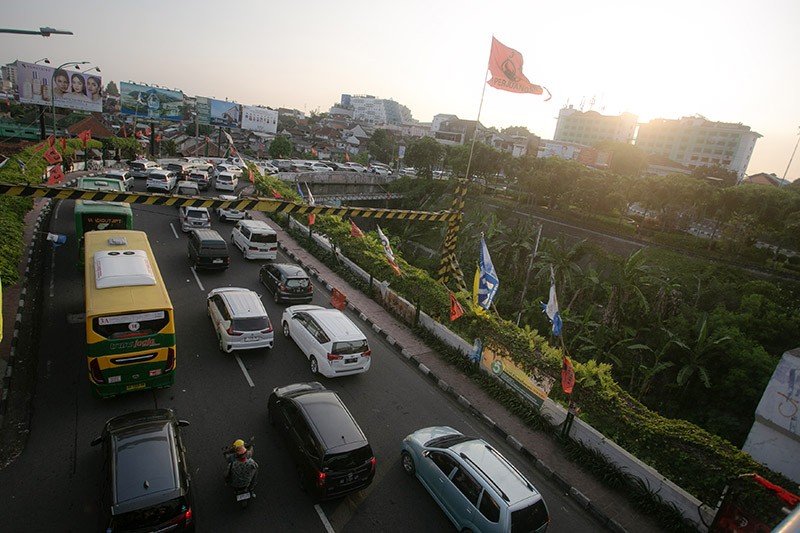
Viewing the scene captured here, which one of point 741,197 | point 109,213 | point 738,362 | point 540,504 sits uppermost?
point 741,197

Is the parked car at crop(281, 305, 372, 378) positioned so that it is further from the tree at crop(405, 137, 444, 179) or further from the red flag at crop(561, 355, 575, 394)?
the tree at crop(405, 137, 444, 179)

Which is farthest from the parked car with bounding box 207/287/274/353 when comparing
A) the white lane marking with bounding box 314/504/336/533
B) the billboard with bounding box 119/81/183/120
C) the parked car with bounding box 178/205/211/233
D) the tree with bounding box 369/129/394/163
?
the tree with bounding box 369/129/394/163

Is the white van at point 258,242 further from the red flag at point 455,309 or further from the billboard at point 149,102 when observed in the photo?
the billboard at point 149,102

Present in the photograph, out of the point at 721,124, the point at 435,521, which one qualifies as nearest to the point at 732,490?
the point at 435,521

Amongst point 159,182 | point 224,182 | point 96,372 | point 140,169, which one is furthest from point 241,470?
point 140,169

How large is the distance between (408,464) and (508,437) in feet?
10.1

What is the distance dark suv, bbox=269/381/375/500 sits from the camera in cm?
824

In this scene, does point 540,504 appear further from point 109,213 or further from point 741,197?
point 741,197

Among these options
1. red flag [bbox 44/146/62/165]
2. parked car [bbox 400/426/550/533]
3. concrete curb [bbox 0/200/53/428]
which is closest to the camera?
parked car [bbox 400/426/550/533]

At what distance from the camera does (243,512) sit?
809cm

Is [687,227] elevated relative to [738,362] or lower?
elevated

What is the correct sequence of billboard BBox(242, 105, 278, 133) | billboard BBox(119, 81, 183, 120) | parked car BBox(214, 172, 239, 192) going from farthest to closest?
billboard BBox(242, 105, 278, 133) → billboard BBox(119, 81, 183, 120) → parked car BBox(214, 172, 239, 192)

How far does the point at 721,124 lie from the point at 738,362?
108235 millimetres

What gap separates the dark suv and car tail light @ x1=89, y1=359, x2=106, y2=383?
13.7 feet
